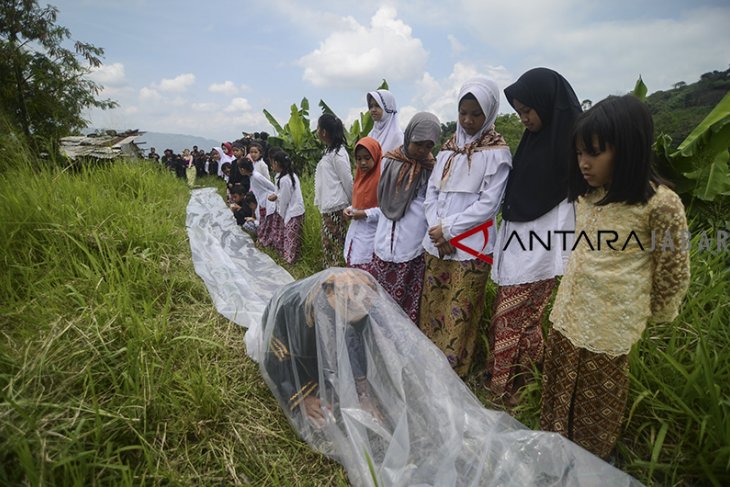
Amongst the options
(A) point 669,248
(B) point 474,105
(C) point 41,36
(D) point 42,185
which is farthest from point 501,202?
(C) point 41,36

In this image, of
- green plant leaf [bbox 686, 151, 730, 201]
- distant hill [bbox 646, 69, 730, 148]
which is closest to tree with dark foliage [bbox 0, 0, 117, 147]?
green plant leaf [bbox 686, 151, 730, 201]

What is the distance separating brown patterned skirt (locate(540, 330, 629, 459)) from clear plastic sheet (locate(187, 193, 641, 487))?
0.63ft

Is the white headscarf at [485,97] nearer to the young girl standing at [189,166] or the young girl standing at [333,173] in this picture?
the young girl standing at [333,173]

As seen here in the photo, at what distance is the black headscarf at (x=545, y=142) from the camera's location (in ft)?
5.24

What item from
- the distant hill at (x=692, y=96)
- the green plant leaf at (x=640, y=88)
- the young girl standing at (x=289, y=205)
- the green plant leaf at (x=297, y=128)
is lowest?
the young girl standing at (x=289, y=205)

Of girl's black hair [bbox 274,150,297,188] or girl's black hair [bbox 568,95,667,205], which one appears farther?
girl's black hair [bbox 274,150,297,188]

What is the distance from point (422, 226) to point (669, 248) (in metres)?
1.23

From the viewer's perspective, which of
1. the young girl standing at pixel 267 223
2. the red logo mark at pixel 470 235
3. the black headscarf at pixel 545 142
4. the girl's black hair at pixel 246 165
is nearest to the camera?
the black headscarf at pixel 545 142

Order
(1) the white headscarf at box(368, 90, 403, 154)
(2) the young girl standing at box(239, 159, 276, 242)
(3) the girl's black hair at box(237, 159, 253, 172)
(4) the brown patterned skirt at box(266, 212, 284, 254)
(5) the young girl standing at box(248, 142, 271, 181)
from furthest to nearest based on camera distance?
(5) the young girl standing at box(248, 142, 271, 181)
(3) the girl's black hair at box(237, 159, 253, 172)
(2) the young girl standing at box(239, 159, 276, 242)
(4) the brown patterned skirt at box(266, 212, 284, 254)
(1) the white headscarf at box(368, 90, 403, 154)

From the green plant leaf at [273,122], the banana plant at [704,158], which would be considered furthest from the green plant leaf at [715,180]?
the green plant leaf at [273,122]

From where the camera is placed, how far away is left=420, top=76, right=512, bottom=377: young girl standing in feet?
5.94

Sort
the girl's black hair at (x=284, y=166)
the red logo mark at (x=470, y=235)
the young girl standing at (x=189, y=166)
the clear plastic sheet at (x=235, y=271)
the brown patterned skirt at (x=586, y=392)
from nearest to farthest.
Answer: the brown patterned skirt at (x=586, y=392) < the red logo mark at (x=470, y=235) < the clear plastic sheet at (x=235, y=271) < the girl's black hair at (x=284, y=166) < the young girl standing at (x=189, y=166)

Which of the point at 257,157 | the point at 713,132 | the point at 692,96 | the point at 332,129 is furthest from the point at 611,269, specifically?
the point at 692,96

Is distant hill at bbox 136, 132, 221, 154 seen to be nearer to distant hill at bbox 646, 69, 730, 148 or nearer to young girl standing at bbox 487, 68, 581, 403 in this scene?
young girl standing at bbox 487, 68, 581, 403
